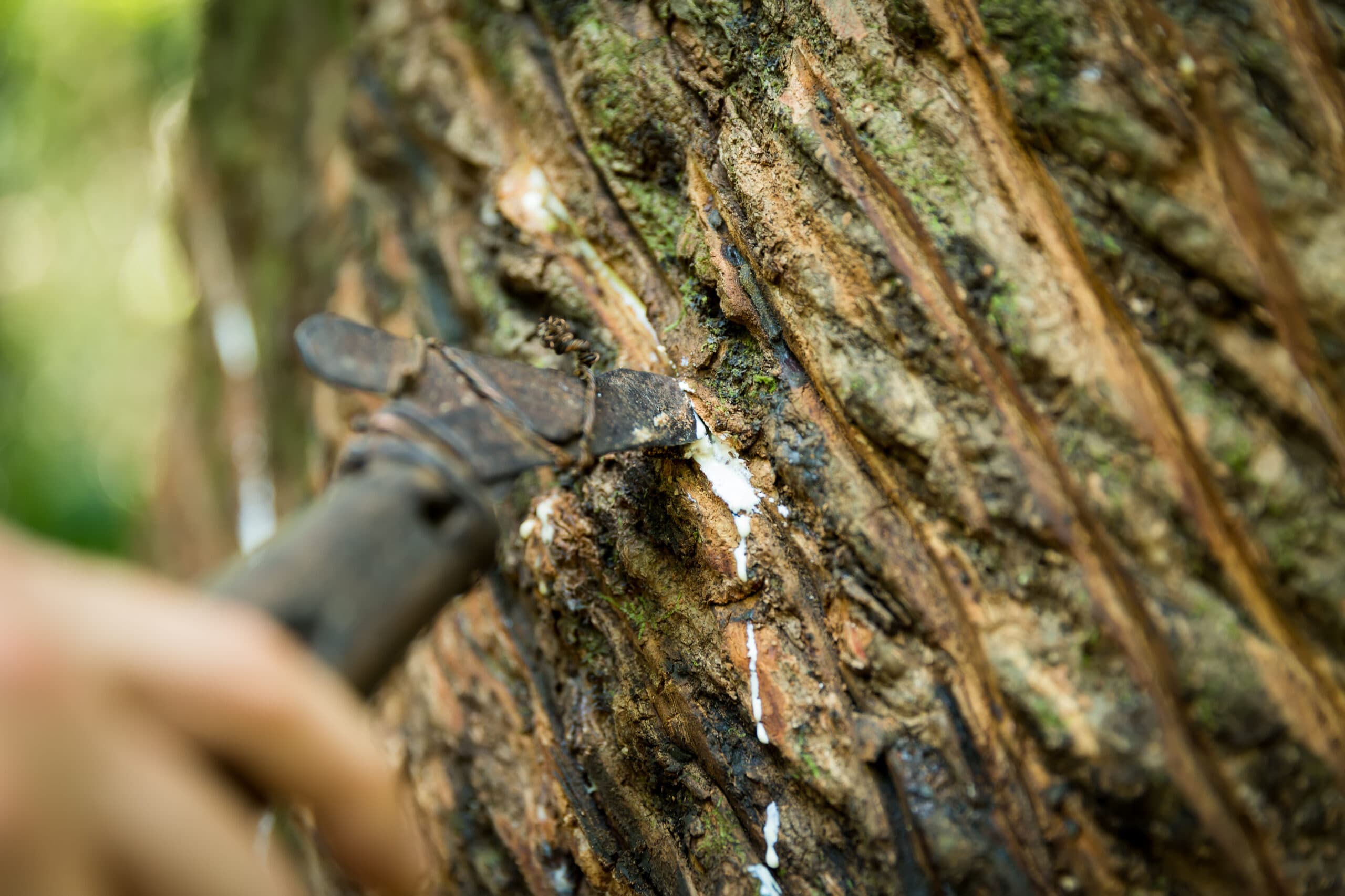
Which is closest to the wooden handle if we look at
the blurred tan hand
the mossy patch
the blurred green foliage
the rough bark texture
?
the blurred tan hand

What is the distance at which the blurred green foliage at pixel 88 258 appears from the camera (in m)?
4.20

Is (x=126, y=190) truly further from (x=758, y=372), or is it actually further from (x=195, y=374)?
(x=758, y=372)

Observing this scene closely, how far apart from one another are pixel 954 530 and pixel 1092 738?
32 centimetres

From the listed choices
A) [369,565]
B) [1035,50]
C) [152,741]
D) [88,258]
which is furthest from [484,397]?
[88,258]

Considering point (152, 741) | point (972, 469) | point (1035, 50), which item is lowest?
point (972, 469)

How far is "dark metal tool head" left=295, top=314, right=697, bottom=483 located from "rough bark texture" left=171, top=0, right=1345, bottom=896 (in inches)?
5.8

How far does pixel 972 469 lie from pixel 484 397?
2.25 ft

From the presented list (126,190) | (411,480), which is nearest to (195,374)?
(126,190)

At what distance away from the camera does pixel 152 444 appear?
4.02m

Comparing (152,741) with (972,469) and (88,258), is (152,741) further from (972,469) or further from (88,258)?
(88,258)

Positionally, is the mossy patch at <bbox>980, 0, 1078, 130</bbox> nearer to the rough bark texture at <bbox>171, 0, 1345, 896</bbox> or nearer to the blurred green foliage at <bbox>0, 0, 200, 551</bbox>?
the rough bark texture at <bbox>171, 0, 1345, 896</bbox>

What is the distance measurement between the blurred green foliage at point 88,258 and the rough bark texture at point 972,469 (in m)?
2.94

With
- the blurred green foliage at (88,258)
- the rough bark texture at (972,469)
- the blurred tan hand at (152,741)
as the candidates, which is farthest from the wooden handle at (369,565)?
the blurred green foliage at (88,258)

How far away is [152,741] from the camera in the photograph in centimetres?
68
